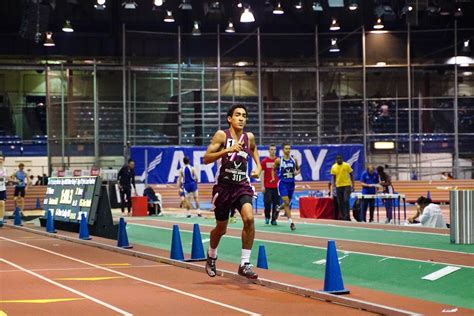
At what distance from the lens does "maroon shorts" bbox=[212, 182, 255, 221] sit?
34.3ft

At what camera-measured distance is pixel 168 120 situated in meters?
38.7

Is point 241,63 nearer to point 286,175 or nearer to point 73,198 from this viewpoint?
point 286,175

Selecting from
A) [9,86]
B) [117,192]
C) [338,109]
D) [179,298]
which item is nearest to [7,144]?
[9,86]

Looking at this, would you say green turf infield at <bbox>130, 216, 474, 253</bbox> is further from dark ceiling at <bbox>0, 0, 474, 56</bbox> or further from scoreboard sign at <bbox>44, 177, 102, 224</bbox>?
dark ceiling at <bbox>0, 0, 474, 56</bbox>

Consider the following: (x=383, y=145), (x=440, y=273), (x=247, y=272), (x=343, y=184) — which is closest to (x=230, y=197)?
(x=247, y=272)

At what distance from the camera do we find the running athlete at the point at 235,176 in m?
10.3

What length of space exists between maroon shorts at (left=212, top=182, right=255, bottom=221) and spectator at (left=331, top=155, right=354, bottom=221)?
13193mm

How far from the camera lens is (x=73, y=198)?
20.4 meters

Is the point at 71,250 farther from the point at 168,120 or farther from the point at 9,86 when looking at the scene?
the point at 9,86

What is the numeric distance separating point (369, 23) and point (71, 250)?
103ft

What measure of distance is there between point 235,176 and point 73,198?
1064 centimetres

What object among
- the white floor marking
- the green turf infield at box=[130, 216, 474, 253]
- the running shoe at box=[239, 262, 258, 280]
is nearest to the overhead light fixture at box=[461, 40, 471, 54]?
the green turf infield at box=[130, 216, 474, 253]

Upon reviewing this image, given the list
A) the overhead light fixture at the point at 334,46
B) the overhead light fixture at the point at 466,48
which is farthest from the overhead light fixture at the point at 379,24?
the overhead light fixture at the point at 466,48

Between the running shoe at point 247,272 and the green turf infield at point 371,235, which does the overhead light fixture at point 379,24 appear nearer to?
the green turf infield at point 371,235
